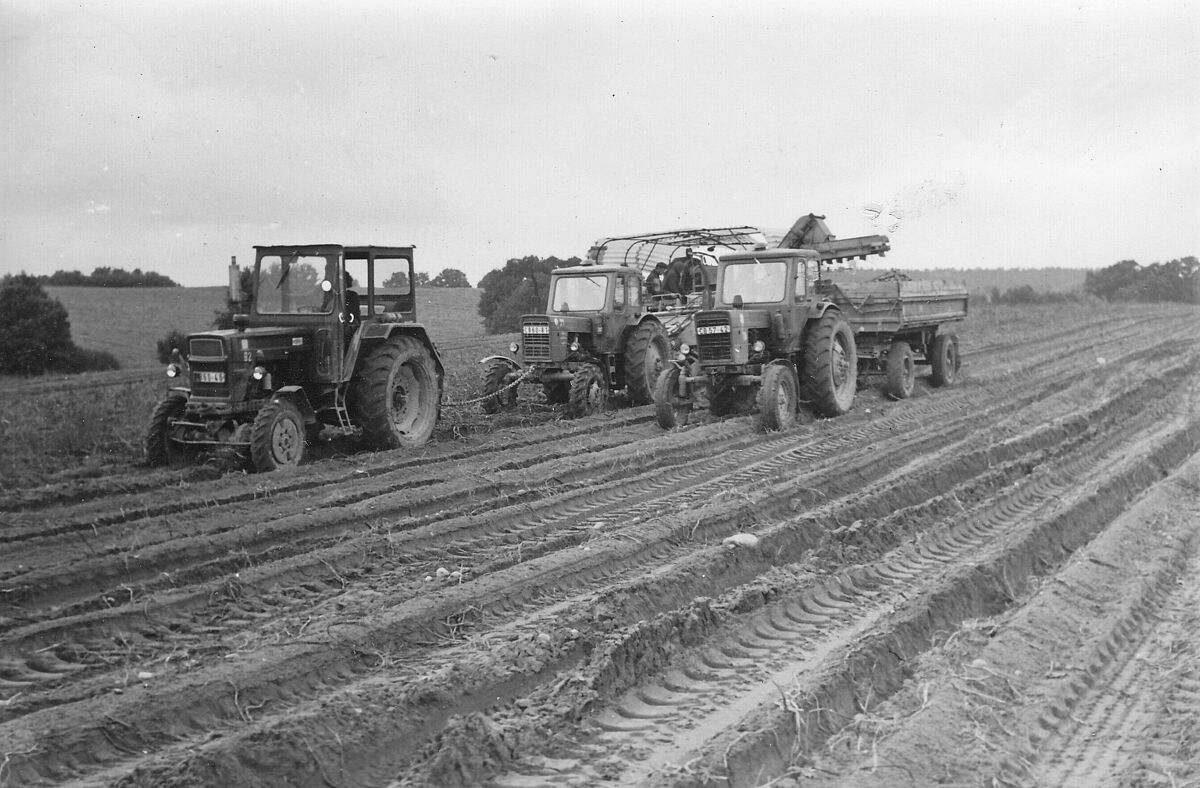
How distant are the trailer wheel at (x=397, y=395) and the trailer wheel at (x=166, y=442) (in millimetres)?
1500

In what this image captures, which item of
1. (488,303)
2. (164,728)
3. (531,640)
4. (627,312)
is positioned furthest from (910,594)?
(488,303)

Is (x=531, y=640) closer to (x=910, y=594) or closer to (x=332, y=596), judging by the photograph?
(x=332, y=596)

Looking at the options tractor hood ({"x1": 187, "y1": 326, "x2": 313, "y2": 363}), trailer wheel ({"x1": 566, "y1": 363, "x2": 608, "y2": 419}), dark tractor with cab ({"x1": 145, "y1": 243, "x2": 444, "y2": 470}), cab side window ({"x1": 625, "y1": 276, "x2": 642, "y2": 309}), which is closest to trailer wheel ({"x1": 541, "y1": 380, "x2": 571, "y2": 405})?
trailer wheel ({"x1": 566, "y1": 363, "x2": 608, "y2": 419})

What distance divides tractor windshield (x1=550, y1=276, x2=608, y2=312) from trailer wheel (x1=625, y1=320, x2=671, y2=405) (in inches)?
25.8

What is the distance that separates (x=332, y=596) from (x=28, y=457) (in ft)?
19.8

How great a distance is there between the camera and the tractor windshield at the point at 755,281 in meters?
11.8

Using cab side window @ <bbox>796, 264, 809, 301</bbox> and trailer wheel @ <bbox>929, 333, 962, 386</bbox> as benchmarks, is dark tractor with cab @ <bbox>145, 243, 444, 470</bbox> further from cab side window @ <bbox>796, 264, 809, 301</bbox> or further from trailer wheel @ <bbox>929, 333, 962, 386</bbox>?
trailer wheel @ <bbox>929, 333, 962, 386</bbox>

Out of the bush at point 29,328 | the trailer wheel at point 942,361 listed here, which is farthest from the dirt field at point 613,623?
the bush at point 29,328

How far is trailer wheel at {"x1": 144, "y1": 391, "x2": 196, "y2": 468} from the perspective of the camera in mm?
9047

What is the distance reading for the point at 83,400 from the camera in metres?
14.1

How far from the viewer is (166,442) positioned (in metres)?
9.06

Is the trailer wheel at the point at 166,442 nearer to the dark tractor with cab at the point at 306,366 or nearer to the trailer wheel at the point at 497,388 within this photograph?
the dark tractor with cab at the point at 306,366

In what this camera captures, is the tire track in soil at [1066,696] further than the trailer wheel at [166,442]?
No

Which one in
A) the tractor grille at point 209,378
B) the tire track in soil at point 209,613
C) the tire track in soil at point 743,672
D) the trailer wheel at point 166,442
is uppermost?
the tractor grille at point 209,378
